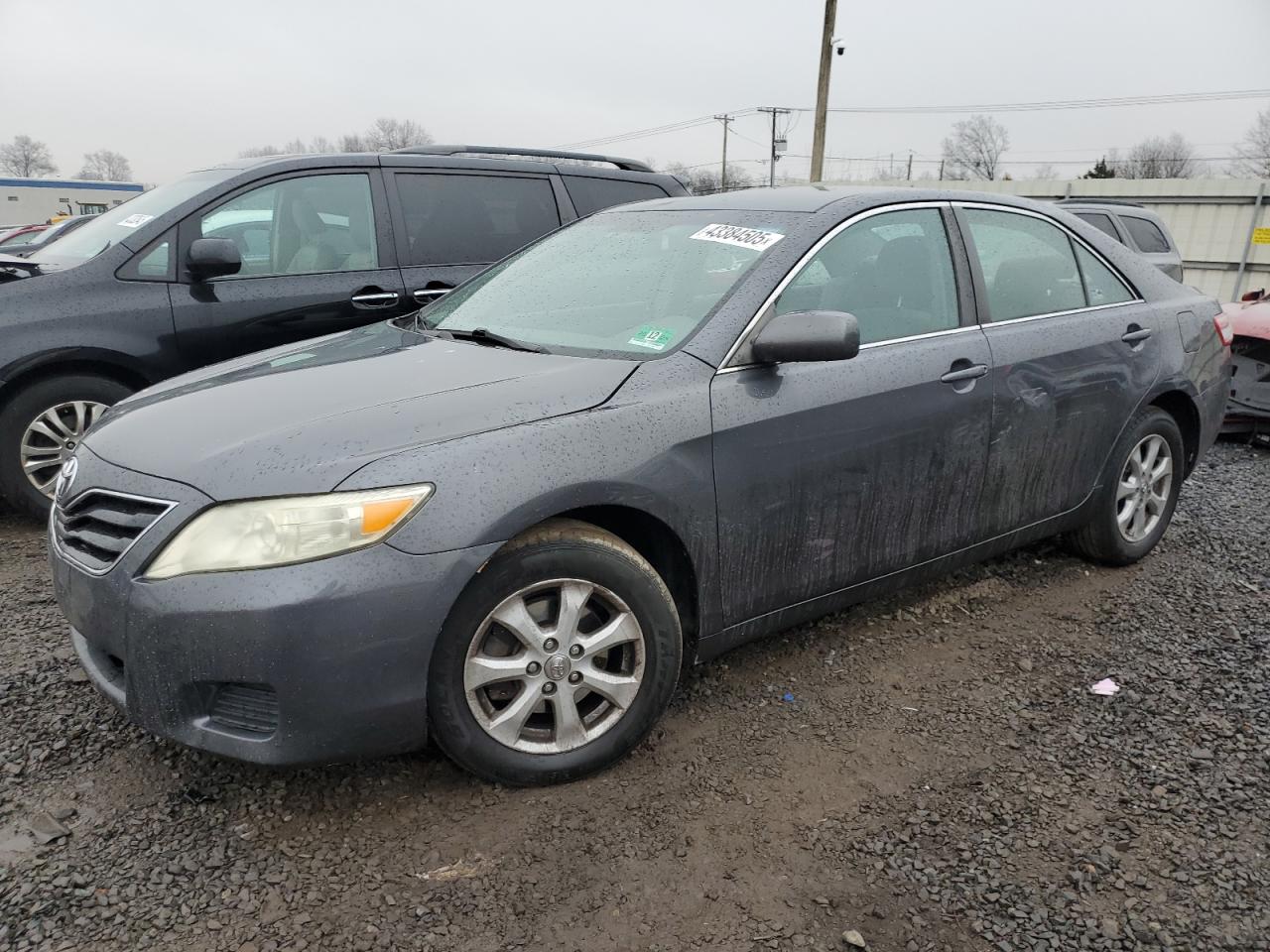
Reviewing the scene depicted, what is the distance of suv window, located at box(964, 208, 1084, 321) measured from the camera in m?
3.53

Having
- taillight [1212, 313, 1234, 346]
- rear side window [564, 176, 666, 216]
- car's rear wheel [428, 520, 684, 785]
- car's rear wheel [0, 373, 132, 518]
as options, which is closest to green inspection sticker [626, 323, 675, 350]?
car's rear wheel [428, 520, 684, 785]

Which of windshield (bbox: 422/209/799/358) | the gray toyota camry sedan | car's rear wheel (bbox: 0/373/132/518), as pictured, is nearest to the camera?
the gray toyota camry sedan

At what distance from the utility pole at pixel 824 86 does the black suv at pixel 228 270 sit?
17163 mm

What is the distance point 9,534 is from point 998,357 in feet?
15.0

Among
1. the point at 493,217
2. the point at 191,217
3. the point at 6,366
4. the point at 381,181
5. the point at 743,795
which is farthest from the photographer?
the point at 493,217

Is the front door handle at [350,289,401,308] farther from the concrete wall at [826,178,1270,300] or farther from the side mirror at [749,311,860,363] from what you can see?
the concrete wall at [826,178,1270,300]

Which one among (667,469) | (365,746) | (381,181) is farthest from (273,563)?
(381,181)

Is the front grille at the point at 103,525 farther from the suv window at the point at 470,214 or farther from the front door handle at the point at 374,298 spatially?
the suv window at the point at 470,214

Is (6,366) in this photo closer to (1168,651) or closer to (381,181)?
(381,181)

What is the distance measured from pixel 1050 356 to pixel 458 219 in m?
3.40

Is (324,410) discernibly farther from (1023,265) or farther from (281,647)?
(1023,265)

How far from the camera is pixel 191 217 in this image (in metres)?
4.80

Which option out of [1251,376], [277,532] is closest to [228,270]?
[277,532]

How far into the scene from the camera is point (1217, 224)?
18.5 m
